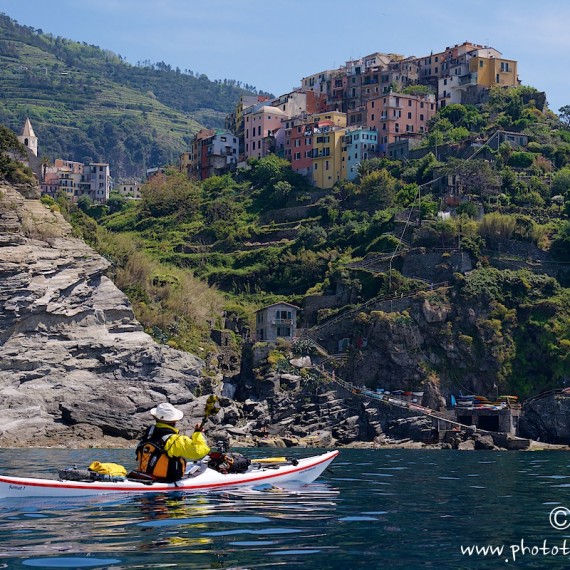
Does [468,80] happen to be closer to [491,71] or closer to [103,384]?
[491,71]

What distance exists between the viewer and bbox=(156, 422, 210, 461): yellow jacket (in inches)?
794

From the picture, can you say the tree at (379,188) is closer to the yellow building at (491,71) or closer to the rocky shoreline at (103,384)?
the yellow building at (491,71)

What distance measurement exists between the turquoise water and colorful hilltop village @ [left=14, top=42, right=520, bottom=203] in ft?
245

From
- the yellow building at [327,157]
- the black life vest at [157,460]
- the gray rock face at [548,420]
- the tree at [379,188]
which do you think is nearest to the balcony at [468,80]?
the yellow building at [327,157]

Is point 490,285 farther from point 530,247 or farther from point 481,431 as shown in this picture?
point 481,431

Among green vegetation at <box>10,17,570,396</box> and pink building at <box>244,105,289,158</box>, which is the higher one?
pink building at <box>244,105,289,158</box>

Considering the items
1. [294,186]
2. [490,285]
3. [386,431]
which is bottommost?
[386,431]

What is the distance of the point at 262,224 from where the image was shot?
3784 inches

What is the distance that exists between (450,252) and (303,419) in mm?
18461

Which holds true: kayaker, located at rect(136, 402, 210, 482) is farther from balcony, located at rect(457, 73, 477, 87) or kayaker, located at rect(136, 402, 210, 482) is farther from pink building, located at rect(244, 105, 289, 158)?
pink building, located at rect(244, 105, 289, 158)

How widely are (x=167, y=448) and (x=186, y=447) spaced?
62 centimetres

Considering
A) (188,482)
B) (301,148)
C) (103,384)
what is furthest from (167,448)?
(301,148)

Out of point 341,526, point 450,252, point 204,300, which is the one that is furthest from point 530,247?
point 341,526

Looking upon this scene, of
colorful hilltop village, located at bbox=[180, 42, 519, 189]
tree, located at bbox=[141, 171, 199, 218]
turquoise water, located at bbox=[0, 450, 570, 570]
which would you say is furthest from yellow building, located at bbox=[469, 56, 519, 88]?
turquoise water, located at bbox=[0, 450, 570, 570]
